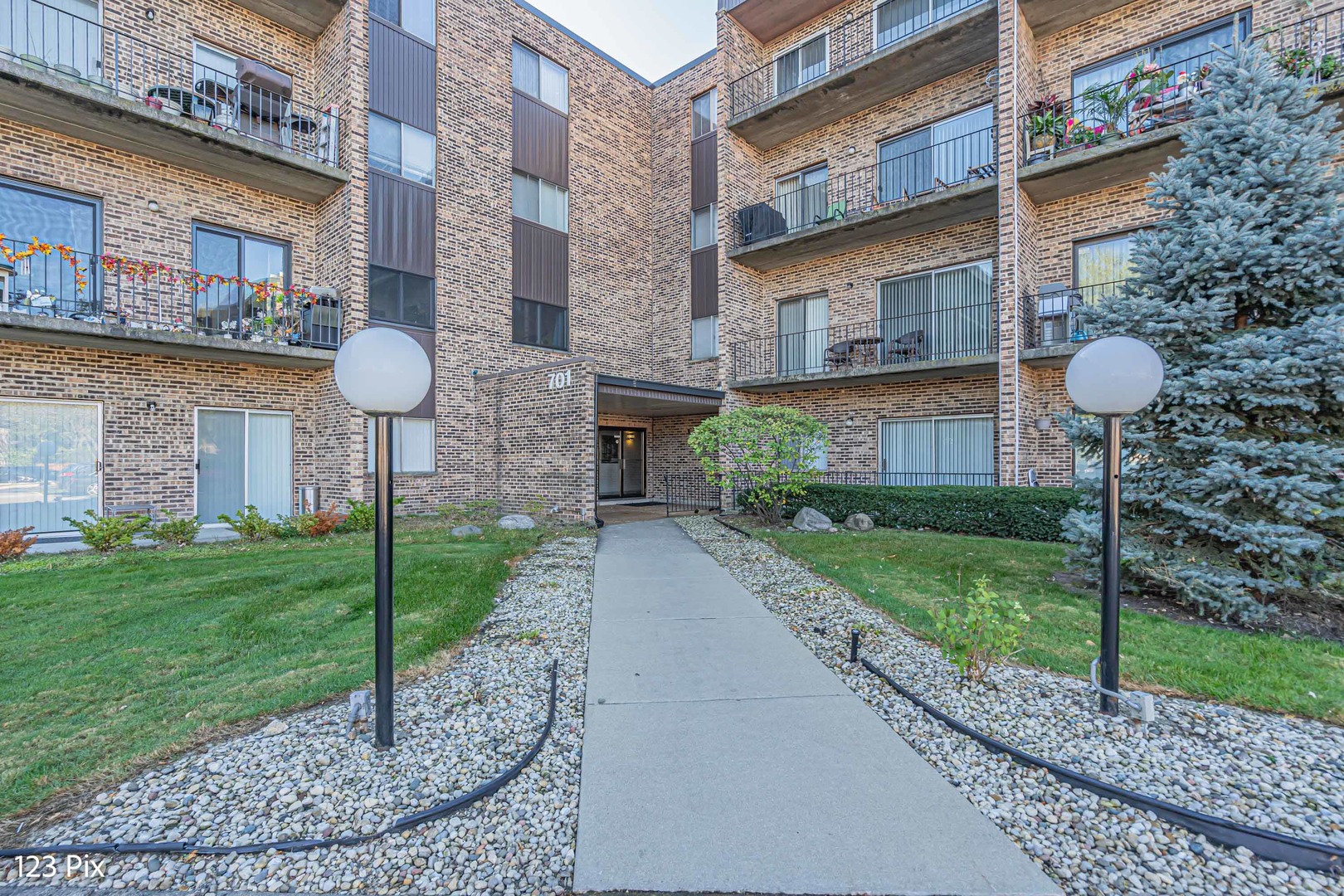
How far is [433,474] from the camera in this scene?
1207 centimetres

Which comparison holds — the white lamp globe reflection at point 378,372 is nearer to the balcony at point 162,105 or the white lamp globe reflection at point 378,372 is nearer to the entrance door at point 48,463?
the balcony at point 162,105

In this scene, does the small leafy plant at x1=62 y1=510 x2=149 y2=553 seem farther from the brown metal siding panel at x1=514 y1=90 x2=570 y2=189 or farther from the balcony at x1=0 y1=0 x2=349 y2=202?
the brown metal siding panel at x1=514 y1=90 x2=570 y2=189

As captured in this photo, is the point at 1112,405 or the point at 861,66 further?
the point at 861,66

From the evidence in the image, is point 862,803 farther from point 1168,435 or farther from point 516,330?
point 516,330

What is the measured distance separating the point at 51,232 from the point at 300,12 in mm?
5987

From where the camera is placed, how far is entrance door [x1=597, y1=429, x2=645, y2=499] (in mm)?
17359

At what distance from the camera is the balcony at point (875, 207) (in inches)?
445

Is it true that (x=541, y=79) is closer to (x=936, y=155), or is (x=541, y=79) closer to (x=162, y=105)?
(x=162, y=105)

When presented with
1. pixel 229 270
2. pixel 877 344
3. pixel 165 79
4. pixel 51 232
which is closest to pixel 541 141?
pixel 165 79

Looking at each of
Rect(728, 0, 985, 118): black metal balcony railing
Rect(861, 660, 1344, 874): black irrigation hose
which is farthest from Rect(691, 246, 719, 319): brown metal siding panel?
Rect(861, 660, 1344, 874): black irrigation hose

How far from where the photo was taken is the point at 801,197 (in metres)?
14.6

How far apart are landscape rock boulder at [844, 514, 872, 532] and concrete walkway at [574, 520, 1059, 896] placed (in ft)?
21.6

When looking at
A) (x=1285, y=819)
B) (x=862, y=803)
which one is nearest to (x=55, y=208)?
(x=862, y=803)

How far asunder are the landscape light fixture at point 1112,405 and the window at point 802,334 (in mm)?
10586
